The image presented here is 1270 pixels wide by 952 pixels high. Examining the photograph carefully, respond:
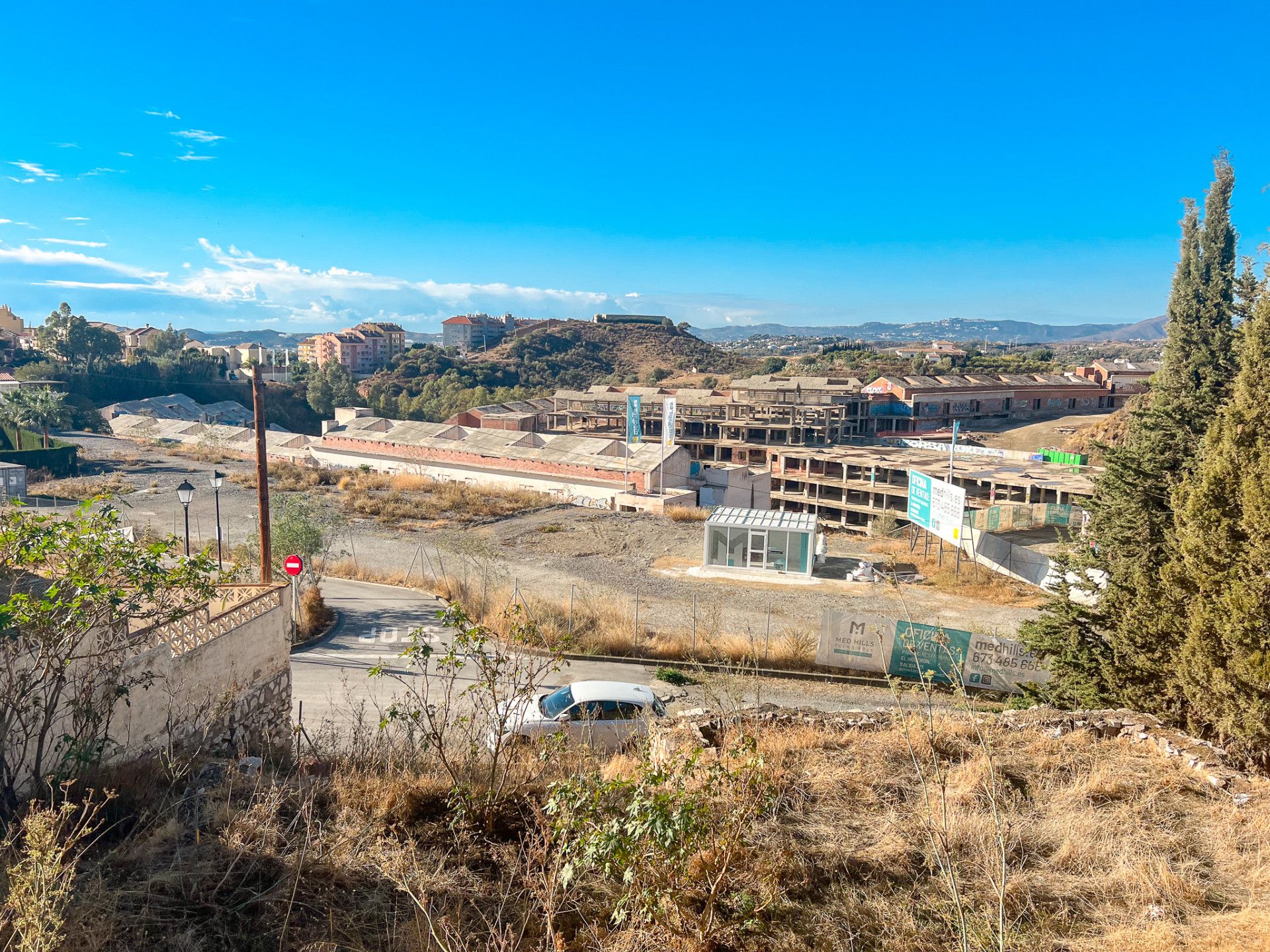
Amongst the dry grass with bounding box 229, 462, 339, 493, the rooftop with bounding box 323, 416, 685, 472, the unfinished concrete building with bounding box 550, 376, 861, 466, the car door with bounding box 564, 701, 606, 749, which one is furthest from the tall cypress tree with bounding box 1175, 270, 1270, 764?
the unfinished concrete building with bounding box 550, 376, 861, 466

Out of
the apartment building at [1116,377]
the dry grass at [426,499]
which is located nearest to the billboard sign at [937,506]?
the dry grass at [426,499]

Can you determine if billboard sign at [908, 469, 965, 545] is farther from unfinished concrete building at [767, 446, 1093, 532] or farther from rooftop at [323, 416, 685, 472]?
rooftop at [323, 416, 685, 472]

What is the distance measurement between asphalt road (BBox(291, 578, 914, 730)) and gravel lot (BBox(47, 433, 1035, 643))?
1.85 m

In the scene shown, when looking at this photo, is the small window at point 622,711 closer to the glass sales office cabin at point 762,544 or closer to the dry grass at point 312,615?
the dry grass at point 312,615

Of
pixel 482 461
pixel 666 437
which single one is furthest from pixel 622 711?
pixel 482 461

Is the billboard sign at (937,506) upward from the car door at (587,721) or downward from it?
upward

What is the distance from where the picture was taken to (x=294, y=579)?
16953 millimetres

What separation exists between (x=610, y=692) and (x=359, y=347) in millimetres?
125028

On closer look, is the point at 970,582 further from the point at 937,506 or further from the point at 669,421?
the point at 669,421

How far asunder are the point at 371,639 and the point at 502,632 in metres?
2.57

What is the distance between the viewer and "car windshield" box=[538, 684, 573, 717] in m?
10.0

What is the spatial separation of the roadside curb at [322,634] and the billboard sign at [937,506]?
15.0 metres

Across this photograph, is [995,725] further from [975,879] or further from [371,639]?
[371,639]

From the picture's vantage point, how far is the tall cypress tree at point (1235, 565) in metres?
7.71
